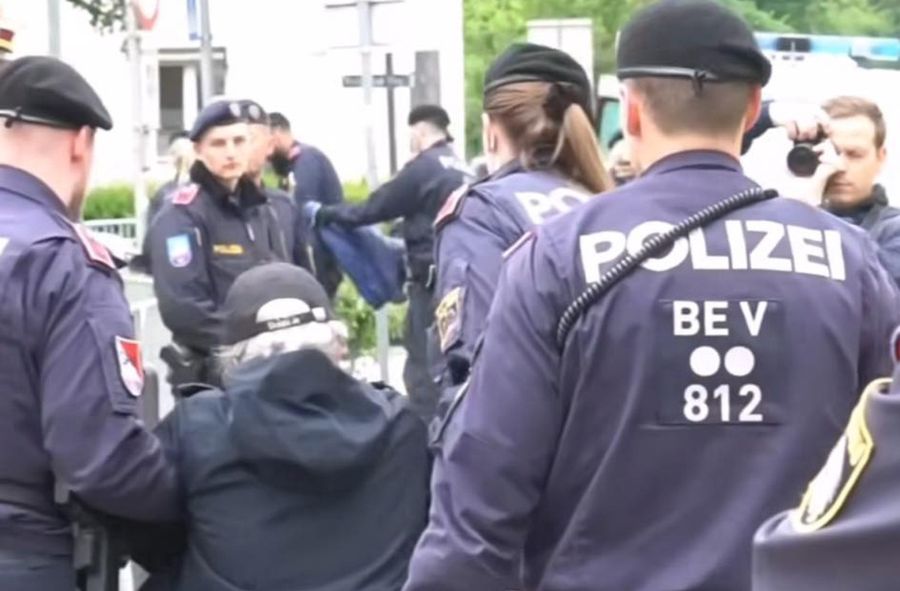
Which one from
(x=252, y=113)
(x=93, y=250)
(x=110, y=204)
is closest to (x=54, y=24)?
(x=252, y=113)

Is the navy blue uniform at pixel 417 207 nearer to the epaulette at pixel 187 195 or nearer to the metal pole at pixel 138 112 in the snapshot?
the epaulette at pixel 187 195

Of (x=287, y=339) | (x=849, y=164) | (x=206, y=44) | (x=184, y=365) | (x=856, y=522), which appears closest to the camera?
(x=856, y=522)

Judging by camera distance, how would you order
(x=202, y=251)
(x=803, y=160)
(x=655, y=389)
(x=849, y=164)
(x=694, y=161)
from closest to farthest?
(x=655, y=389) → (x=694, y=161) → (x=803, y=160) → (x=849, y=164) → (x=202, y=251)

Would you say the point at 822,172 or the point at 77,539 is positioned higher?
the point at 822,172

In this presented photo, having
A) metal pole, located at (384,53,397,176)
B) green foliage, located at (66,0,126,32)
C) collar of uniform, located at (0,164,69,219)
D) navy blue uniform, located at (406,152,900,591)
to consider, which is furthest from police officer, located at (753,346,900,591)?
green foliage, located at (66,0,126,32)

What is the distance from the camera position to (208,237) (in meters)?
7.43

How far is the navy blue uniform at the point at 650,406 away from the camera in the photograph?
2914 mm

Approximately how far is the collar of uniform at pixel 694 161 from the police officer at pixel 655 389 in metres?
0.03

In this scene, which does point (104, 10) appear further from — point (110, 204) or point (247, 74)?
point (247, 74)

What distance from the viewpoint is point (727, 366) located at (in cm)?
292

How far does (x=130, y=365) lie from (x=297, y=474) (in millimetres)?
467

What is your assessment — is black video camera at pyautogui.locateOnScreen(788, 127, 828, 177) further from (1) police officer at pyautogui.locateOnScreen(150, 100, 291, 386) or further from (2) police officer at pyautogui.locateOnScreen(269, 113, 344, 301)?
(2) police officer at pyautogui.locateOnScreen(269, 113, 344, 301)

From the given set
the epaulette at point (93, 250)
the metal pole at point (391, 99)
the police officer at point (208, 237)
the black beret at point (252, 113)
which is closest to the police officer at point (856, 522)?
the epaulette at point (93, 250)

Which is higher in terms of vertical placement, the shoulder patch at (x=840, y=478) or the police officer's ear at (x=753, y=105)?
the police officer's ear at (x=753, y=105)
